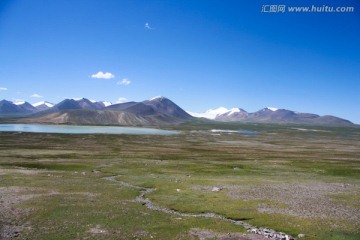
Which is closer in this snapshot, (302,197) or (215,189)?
(302,197)

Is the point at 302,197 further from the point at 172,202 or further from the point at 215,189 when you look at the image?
the point at 172,202

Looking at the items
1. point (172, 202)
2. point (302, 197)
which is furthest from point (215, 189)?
point (302, 197)

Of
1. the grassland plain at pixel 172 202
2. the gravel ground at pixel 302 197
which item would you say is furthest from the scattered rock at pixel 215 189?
the gravel ground at pixel 302 197

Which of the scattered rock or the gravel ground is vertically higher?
the gravel ground

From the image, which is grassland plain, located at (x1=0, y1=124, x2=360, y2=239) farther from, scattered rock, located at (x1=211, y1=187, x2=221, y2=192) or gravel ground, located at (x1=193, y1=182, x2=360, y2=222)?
gravel ground, located at (x1=193, y1=182, x2=360, y2=222)

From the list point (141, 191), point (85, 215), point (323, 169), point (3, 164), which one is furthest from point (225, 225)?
point (3, 164)

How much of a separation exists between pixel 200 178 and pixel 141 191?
16331 millimetres

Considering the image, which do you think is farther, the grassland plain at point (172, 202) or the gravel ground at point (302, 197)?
the gravel ground at point (302, 197)

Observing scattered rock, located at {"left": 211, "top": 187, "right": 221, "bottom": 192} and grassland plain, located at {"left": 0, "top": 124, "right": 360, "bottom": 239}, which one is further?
scattered rock, located at {"left": 211, "top": 187, "right": 221, "bottom": 192}

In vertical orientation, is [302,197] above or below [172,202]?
above

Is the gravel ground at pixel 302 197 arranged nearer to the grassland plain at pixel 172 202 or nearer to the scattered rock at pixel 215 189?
the grassland plain at pixel 172 202

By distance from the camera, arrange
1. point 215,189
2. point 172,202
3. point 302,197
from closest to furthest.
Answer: point 172,202
point 302,197
point 215,189

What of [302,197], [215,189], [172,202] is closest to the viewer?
[172,202]

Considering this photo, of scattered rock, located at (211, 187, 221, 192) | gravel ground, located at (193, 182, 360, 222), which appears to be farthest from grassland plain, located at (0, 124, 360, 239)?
gravel ground, located at (193, 182, 360, 222)
